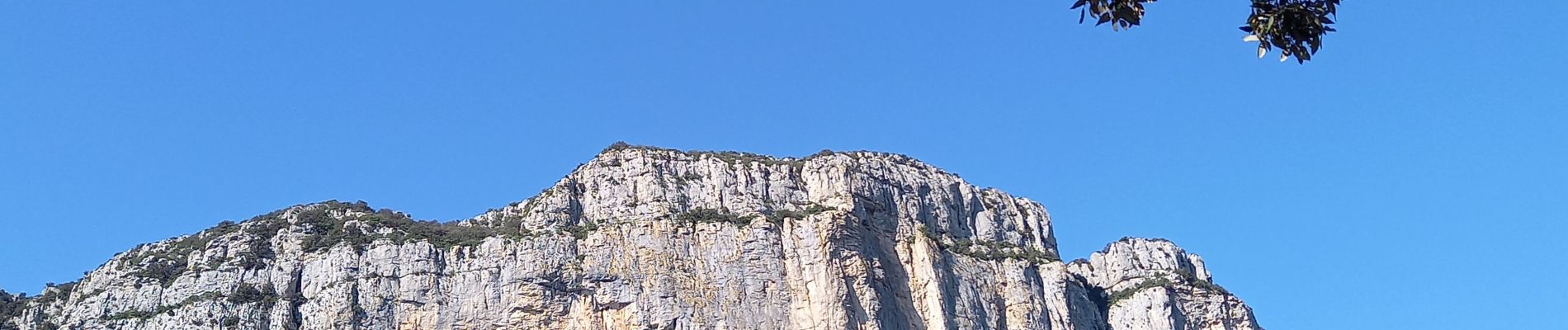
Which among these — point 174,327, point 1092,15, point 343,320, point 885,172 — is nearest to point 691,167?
point 885,172

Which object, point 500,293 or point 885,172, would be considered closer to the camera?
point 500,293

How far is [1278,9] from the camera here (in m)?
15.0

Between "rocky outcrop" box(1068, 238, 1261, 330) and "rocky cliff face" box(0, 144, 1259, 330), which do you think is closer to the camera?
"rocky cliff face" box(0, 144, 1259, 330)

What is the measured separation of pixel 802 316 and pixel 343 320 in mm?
23507

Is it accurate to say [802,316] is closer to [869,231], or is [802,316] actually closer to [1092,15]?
[869,231]

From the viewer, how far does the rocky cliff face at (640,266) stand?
8912cm

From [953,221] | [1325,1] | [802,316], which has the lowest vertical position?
[1325,1]

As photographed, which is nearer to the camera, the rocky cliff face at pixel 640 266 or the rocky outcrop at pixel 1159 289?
the rocky cliff face at pixel 640 266

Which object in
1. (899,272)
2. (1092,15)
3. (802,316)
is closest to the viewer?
A: (1092,15)

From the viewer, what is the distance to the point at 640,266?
89938 mm

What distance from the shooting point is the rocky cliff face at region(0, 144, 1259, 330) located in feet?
292

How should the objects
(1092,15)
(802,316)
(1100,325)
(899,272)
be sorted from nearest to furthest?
(1092,15)
(802,316)
(899,272)
(1100,325)

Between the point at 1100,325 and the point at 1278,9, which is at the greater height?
the point at 1100,325

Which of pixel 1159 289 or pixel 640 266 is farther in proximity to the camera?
pixel 1159 289
